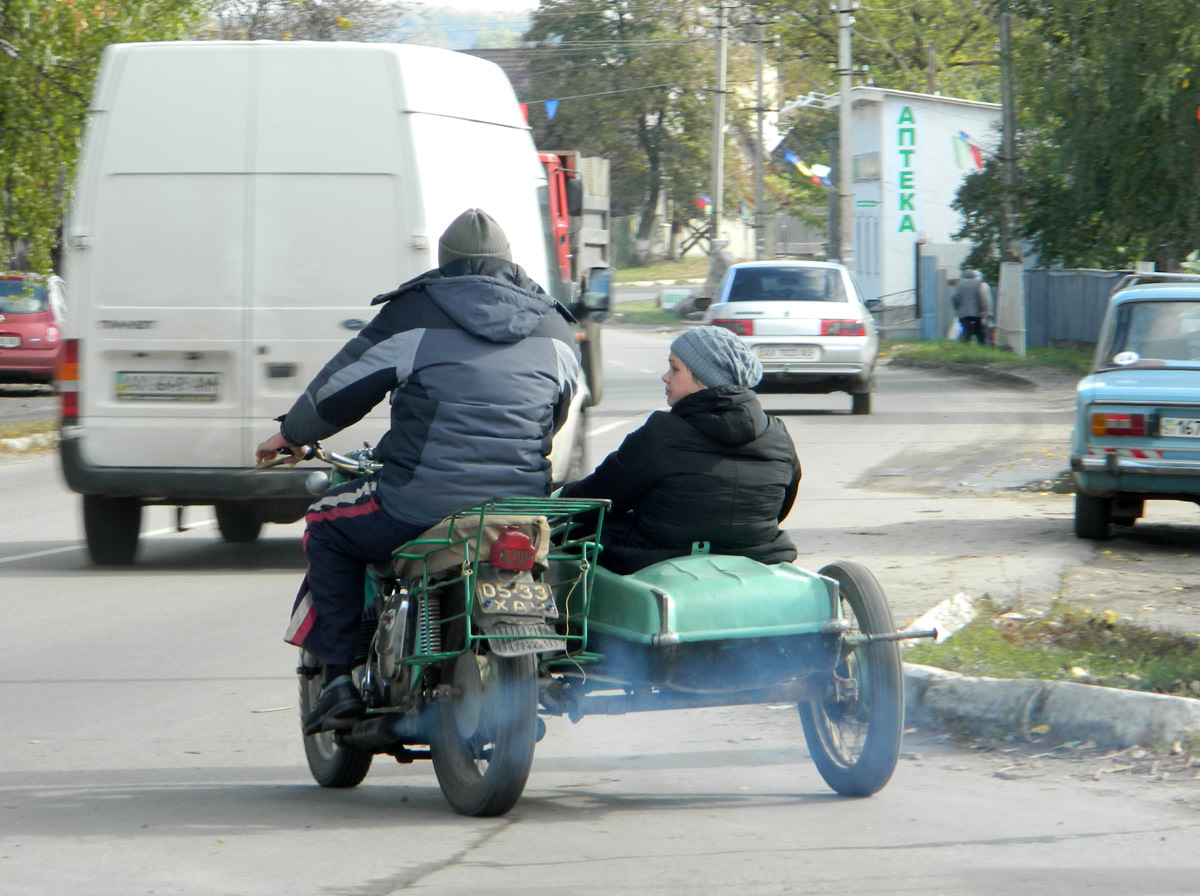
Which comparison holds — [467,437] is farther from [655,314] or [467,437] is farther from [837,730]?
[655,314]

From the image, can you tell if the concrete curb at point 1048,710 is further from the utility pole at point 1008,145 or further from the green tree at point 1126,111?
the utility pole at point 1008,145

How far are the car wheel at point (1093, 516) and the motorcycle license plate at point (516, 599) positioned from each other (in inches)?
269

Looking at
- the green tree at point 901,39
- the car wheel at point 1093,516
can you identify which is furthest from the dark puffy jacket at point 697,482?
the green tree at point 901,39

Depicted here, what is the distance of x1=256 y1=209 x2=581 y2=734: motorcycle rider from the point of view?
4.98 metres

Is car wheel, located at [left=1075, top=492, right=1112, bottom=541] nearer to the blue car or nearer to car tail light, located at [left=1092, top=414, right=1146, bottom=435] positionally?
the blue car

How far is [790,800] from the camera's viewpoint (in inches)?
208

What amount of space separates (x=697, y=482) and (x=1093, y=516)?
21.2ft

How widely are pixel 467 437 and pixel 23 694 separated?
299cm

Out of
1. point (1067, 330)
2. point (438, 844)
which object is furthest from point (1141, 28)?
point (438, 844)

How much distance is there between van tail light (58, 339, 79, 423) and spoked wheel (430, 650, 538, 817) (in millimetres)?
5295

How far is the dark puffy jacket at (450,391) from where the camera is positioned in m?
4.97

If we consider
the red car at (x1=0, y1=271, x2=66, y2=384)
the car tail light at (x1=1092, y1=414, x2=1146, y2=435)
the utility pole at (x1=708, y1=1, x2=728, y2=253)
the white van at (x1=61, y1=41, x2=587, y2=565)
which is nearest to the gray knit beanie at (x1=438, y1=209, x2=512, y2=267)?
the white van at (x1=61, y1=41, x2=587, y2=565)

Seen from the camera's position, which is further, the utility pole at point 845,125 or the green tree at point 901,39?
the green tree at point 901,39

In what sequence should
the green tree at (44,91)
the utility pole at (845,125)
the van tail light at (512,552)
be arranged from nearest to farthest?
the van tail light at (512,552) → the green tree at (44,91) → the utility pole at (845,125)
